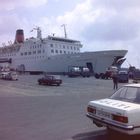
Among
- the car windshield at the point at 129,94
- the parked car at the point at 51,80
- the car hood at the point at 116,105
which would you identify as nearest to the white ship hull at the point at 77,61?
the parked car at the point at 51,80

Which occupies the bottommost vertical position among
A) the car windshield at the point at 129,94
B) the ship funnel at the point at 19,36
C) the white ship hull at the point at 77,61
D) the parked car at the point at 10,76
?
the car windshield at the point at 129,94

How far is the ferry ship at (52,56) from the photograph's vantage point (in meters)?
56.7

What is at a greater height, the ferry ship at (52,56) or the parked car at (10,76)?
the ferry ship at (52,56)

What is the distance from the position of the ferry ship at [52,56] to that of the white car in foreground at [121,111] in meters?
48.1

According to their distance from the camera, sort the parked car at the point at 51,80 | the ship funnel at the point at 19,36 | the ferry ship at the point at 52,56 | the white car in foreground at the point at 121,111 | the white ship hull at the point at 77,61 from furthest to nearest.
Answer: the ship funnel at the point at 19,36 → the ferry ship at the point at 52,56 → the white ship hull at the point at 77,61 → the parked car at the point at 51,80 → the white car in foreground at the point at 121,111

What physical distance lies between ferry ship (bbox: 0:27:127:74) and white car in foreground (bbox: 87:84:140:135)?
48.1 metres

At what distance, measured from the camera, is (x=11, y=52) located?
2896 inches

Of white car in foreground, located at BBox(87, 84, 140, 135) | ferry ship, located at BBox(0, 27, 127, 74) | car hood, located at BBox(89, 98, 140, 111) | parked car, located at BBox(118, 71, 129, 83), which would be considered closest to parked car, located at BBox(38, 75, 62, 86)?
parked car, located at BBox(118, 71, 129, 83)

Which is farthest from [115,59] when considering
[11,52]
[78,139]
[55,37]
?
[78,139]

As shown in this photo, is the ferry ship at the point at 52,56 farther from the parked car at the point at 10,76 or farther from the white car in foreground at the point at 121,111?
the white car in foreground at the point at 121,111

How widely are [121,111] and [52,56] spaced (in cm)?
5469

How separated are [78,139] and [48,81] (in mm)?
27851

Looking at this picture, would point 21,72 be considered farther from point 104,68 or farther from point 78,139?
point 78,139

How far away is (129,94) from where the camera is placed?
7855 millimetres
